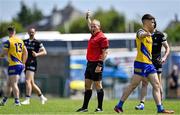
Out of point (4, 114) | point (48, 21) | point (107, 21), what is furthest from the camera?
point (48, 21)

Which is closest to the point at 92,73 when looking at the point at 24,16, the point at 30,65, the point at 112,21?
the point at 30,65

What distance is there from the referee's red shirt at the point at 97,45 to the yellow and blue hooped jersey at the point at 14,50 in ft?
10.8

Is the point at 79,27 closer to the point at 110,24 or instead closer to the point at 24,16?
→ the point at 110,24

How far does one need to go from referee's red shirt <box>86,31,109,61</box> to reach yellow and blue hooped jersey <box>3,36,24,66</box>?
3305 millimetres

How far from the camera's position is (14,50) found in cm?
1964

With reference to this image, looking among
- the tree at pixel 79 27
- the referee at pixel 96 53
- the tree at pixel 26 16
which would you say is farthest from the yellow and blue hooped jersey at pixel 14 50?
the tree at pixel 26 16

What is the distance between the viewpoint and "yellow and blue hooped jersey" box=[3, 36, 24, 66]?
19594mm

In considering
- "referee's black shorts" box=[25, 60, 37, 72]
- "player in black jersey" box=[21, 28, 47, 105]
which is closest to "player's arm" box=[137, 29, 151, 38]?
"player in black jersey" box=[21, 28, 47, 105]

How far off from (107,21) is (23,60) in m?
105

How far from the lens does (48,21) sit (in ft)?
579

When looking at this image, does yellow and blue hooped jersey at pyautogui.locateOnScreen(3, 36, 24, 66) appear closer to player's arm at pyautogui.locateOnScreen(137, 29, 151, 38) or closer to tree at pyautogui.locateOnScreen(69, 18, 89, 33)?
player's arm at pyautogui.locateOnScreen(137, 29, 151, 38)

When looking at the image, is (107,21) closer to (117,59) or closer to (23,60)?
(117,59)

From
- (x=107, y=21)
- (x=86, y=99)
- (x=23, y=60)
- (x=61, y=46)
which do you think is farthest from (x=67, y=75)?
(x=107, y=21)

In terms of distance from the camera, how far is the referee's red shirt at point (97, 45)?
16828mm
